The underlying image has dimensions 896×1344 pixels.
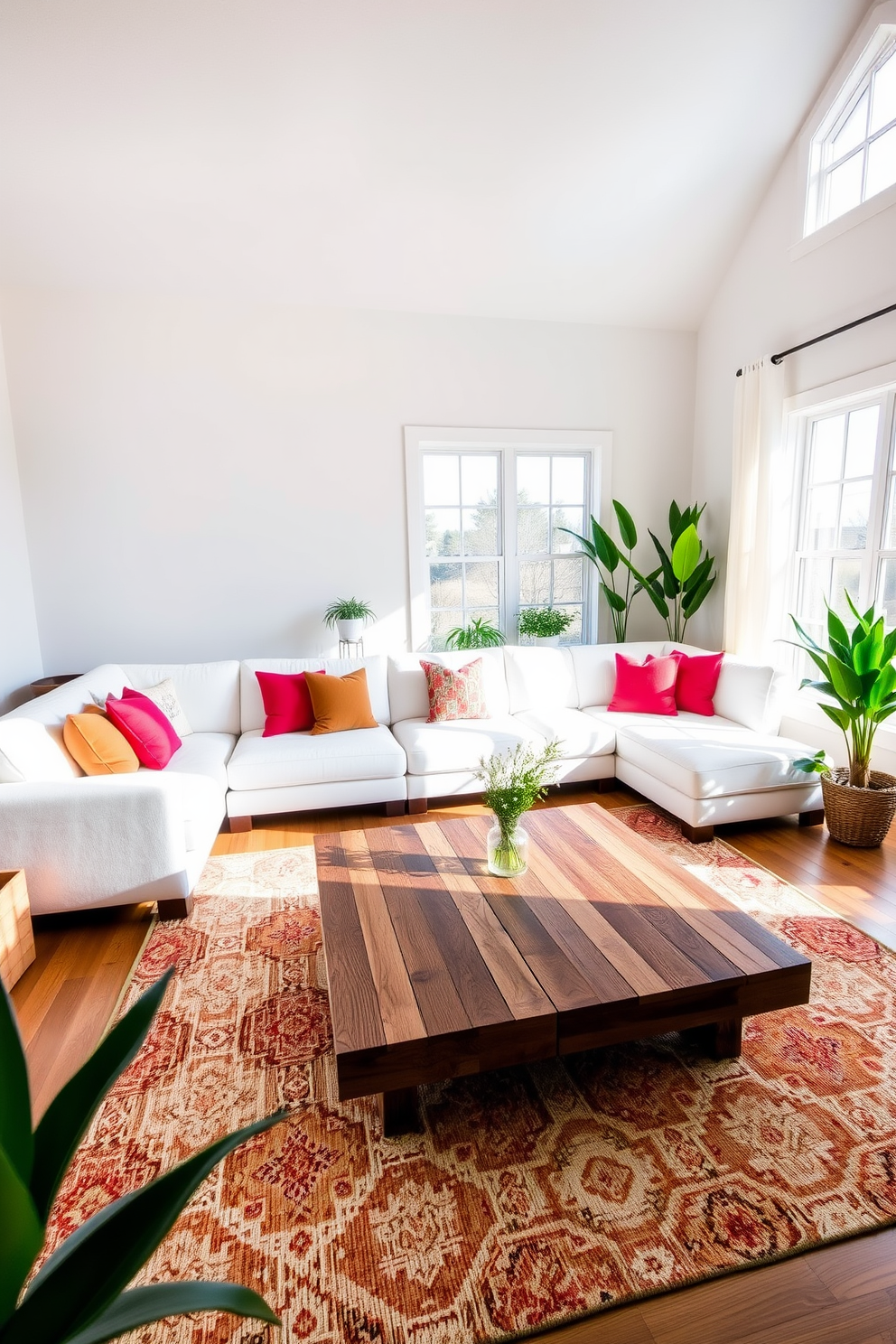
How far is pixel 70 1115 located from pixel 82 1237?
98 millimetres

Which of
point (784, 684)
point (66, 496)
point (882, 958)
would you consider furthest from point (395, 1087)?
point (66, 496)

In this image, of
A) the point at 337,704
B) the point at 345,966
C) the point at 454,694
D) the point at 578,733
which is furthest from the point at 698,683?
the point at 345,966

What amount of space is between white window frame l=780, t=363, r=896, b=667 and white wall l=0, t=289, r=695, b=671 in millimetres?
1498

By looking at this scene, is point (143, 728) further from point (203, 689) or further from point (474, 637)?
point (474, 637)

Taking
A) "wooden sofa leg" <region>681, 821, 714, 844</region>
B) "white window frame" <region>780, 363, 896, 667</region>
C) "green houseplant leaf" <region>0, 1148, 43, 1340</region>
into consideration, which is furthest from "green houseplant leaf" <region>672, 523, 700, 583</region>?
"green houseplant leaf" <region>0, 1148, 43, 1340</region>

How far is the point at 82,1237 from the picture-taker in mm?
623

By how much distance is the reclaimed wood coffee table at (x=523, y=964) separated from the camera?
155 cm

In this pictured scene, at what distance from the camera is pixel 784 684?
3861 mm

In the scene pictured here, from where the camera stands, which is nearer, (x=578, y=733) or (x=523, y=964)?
(x=523, y=964)

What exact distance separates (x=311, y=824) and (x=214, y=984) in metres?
1.36

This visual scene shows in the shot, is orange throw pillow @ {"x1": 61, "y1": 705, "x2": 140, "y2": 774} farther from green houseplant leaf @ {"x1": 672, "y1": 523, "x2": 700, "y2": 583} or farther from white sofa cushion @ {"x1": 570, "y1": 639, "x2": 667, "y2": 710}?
green houseplant leaf @ {"x1": 672, "y1": 523, "x2": 700, "y2": 583}

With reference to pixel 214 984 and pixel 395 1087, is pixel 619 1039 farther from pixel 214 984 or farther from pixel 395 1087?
pixel 214 984

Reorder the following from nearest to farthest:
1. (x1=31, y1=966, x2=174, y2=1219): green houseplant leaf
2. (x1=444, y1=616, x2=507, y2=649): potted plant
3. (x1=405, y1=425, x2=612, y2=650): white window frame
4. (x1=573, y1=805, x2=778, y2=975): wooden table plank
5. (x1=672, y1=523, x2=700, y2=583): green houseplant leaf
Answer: (x1=31, y1=966, x2=174, y2=1219): green houseplant leaf
(x1=573, y1=805, x2=778, y2=975): wooden table plank
(x1=672, y1=523, x2=700, y2=583): green houseplant leaf
(x1=405, y1=425, x2=612, y2=650): white window frame
(x1=444, y1=616, x2=507, y2=649): potted plant

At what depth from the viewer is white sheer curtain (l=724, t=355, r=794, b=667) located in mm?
4336
